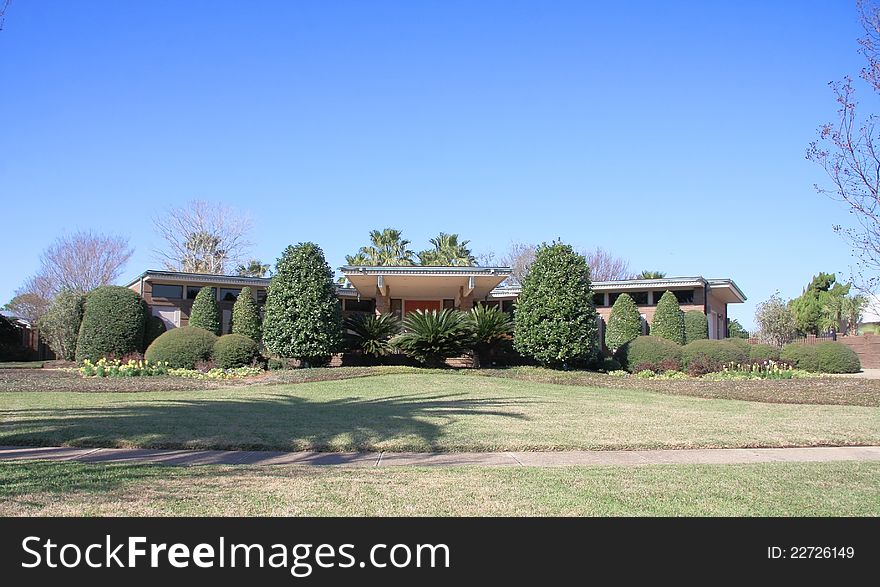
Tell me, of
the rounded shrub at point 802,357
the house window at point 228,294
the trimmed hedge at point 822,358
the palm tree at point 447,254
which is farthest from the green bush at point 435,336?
the palm tree at point 447,254

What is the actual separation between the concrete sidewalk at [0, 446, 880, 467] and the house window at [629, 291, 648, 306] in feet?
73.8

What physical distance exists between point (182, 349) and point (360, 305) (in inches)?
549

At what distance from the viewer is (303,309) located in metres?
20.3

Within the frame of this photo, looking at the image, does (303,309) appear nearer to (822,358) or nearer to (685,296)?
(822,358)

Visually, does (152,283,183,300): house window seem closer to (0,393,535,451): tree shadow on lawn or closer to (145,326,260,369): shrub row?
(145,326,260,369): shrub row

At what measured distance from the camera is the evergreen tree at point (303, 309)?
20.4 meters

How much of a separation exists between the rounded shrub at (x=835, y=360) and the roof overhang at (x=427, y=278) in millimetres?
11299

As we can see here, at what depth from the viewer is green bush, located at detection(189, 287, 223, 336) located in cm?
2712

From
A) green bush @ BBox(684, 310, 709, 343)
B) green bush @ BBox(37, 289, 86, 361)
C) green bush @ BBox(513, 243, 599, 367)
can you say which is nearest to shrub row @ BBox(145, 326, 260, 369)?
green bush @ BBox(37, 289, 86, 361)

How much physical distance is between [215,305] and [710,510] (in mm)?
25464
